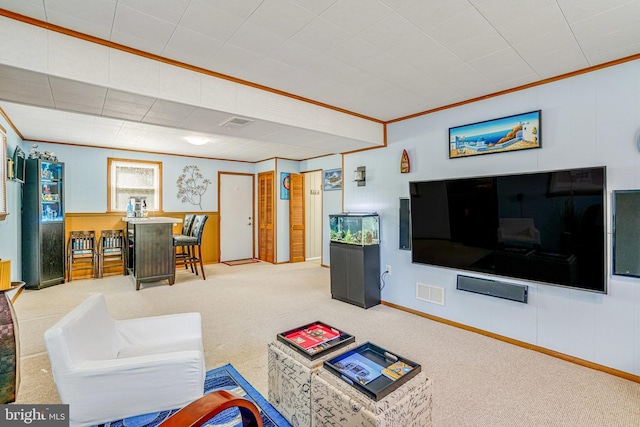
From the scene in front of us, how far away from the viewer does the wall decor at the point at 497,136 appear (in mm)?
2918

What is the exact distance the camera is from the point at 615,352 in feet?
8.14

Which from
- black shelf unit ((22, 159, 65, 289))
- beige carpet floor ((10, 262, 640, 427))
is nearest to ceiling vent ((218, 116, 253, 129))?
beige carpet floor ((10, 262, 640, 427))

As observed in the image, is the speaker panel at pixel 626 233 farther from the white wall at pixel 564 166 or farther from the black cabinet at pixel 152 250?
the black cabinet at pixel 152 250

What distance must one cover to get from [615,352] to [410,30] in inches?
118

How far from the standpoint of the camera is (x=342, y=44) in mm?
2230

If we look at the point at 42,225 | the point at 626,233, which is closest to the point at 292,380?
the point at 626,233

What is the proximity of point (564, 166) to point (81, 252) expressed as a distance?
7.30 metres

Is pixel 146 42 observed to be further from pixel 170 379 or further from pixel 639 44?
pixel 639 44

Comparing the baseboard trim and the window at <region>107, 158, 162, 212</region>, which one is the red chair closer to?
the baseboard trim

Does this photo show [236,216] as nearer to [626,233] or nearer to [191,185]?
[191,185]

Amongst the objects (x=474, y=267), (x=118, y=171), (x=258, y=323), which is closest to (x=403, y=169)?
(x=474, y=267)

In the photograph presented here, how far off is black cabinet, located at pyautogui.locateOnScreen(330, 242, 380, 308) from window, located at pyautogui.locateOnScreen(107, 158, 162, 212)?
4393mm

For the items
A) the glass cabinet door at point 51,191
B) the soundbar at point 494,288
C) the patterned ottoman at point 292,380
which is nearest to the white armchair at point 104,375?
the patterned ottoman at point 292,380

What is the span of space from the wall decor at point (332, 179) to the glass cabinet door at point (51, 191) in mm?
4889
